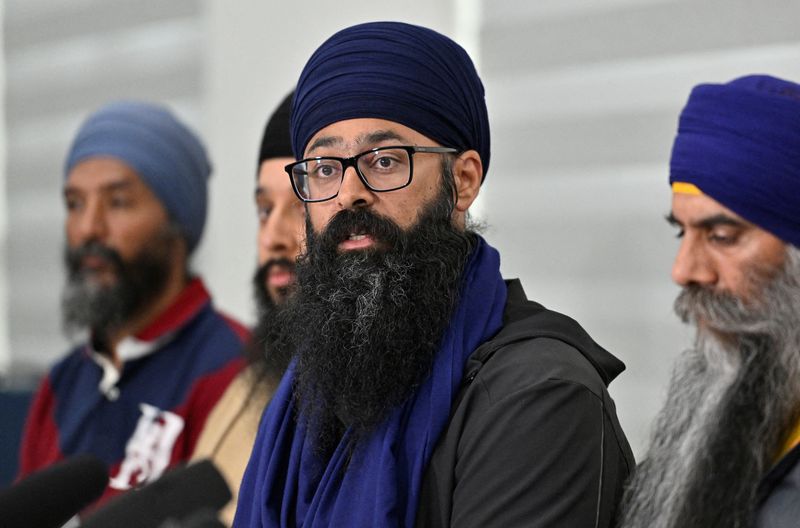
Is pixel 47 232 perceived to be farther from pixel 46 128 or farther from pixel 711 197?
pixel 711 197

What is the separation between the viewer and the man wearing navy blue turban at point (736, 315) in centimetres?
194

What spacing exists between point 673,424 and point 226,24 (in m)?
3.46

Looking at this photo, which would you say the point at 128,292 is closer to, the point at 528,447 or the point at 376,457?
the point at 376,457

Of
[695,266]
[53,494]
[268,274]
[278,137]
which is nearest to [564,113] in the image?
[278,137]

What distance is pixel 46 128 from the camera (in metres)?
6.22

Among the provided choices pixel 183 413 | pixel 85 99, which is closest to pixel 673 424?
pixel 183 413

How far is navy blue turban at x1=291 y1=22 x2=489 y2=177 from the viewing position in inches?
88.2

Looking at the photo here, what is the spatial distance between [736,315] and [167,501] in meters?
1.07

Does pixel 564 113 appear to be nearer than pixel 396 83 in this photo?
No

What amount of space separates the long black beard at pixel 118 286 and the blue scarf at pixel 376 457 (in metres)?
1.73

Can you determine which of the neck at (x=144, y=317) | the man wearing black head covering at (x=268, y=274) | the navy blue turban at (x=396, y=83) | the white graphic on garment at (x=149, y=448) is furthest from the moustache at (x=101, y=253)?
the navy blue turban at (x=396, y=83)

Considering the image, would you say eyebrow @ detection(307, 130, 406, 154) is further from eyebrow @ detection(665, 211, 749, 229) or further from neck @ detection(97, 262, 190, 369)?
neck @ detection(97, 262, 190, 369)

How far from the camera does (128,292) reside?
4008 mm

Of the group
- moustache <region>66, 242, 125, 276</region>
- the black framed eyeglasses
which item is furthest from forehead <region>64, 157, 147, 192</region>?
the black framed eyeglasses
